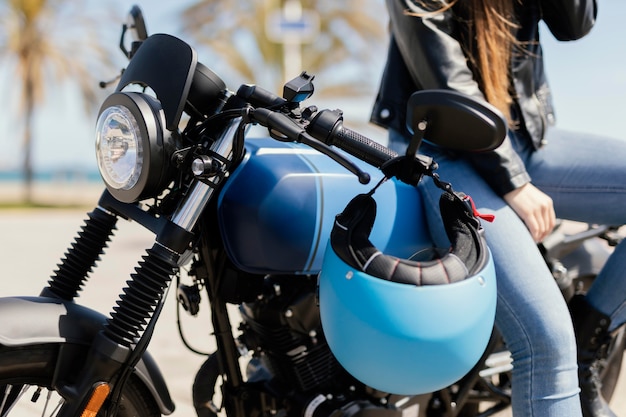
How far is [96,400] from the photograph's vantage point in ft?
4.60

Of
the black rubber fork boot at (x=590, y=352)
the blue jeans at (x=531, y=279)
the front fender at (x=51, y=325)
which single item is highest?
the front fender at (x=51, y=325)

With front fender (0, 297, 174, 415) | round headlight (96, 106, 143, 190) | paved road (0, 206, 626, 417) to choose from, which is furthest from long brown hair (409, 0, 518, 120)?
paved road (0, 206, 626, 417)

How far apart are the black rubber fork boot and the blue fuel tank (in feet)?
2.37

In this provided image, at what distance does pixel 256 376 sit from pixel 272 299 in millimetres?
266

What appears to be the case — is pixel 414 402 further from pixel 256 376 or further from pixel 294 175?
pixel 294 175

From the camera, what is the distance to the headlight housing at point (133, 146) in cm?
135

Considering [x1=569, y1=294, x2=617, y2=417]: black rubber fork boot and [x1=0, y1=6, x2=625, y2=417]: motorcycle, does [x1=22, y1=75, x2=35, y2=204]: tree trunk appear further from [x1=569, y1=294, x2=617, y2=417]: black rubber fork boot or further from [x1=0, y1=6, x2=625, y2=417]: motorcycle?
[x1=569, y1=294, x2=617, y2=417]: black rubber fork boot

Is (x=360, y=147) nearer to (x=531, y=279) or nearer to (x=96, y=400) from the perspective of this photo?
(x=531, y=279)

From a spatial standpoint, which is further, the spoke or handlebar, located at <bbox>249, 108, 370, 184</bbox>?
the spoke

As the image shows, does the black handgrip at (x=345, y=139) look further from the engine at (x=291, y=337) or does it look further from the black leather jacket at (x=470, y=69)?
the engine at (x=291, y=337)

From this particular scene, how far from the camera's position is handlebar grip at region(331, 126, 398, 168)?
1303 mm

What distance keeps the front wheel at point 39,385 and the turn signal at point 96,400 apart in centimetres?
8

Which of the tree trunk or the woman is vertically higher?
the tree trunk

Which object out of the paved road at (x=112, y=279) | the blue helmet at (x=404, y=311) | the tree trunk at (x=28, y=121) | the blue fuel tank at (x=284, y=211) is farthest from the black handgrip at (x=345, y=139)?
the tree trunk at (x=28, y=121)
